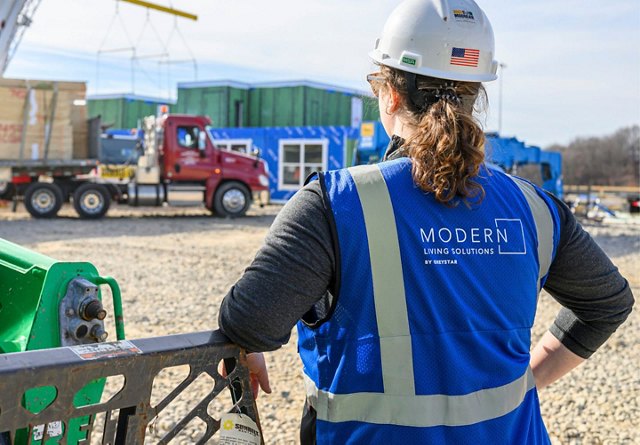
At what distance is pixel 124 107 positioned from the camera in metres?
37.0

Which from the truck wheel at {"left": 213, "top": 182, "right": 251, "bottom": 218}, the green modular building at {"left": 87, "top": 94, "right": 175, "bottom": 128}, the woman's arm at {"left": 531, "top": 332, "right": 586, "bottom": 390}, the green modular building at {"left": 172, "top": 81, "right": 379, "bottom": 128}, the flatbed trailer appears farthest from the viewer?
the green modular building at {"left": 87, "top": 94, "right": 175, "bottom": 128}

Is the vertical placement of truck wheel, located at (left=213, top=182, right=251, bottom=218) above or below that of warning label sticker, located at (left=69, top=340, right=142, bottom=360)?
below

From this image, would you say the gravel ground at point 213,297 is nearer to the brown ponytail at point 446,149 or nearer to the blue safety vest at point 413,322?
the blue safety vest at point 413,322

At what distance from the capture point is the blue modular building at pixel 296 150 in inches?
917

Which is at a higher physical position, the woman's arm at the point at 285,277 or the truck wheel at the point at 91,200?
the woman's arm at the point at 285,277

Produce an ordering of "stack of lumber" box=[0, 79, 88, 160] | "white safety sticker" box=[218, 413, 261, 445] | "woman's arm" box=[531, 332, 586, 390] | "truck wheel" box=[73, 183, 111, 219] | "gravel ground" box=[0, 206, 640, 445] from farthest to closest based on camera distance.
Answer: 1. "truck wheel" box=[73, 183, 111, 219]
2. "stack of lumber" box=[0, 79, 88, 160]
3. "gravel ground" box=[0, 206, 640, 445]
4. "woman's arm" box=[531, 332, 586, 390]
5. "white safety sticker" box=[218, 413, 261, 445]

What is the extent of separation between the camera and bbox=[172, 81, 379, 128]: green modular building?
3153 centimetres

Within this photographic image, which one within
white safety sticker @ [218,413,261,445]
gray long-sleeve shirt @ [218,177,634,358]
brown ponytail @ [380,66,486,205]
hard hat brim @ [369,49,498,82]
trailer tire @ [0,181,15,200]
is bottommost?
trailer tire @ [0,181,15,200]

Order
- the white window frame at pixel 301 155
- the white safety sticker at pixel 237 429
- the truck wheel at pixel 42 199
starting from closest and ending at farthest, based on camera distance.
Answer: the white safety sticker at pixel 237 429, the truck wheel at pixel 42 199, the white window frame at pixel 301 155

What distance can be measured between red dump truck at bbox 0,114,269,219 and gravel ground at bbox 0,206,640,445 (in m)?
0.56

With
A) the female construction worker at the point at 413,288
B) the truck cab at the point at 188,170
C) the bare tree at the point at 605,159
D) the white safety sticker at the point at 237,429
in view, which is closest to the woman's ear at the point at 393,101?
the female construction worker at the point at 413,288

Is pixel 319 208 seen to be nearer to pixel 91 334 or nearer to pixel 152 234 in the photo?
pixel 91 334

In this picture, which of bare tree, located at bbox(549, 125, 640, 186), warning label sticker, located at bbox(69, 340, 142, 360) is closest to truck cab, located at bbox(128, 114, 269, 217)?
warning label sticker, located at bbox(69, 340, 142, 360)

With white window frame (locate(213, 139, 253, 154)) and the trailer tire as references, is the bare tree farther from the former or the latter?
the trailer tire
